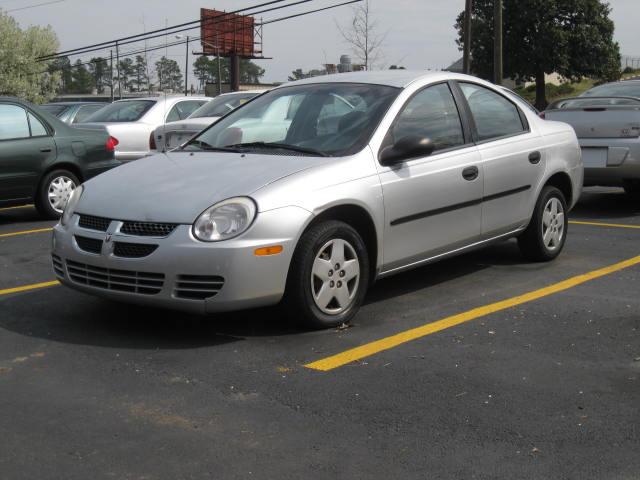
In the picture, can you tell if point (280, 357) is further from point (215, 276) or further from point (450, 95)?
point (450, 95)

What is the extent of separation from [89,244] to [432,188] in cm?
223

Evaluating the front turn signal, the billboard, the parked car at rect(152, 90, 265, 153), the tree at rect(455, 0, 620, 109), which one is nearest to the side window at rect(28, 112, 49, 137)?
the parked car at rect(152, 90, 265, 153)

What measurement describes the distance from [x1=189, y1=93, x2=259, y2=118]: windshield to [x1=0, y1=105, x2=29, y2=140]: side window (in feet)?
9.90

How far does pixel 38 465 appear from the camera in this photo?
3312 millimetres

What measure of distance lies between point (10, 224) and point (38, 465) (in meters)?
7.23

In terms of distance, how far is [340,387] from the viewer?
4.17 meters

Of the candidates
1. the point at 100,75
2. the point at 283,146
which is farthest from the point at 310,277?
the point at 100,75

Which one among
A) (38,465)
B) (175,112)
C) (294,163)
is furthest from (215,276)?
(175,112)

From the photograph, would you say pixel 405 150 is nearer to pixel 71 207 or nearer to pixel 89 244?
pixel 89 244

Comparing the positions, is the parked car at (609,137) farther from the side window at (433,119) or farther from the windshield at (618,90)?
the side window at (433,119)

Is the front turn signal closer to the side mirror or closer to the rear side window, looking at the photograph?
the side mirror

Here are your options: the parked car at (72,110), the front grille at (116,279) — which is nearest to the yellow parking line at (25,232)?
the front grille at (116,279)

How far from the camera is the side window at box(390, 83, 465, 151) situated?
576 cm

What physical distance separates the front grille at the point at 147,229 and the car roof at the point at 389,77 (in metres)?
2.00
